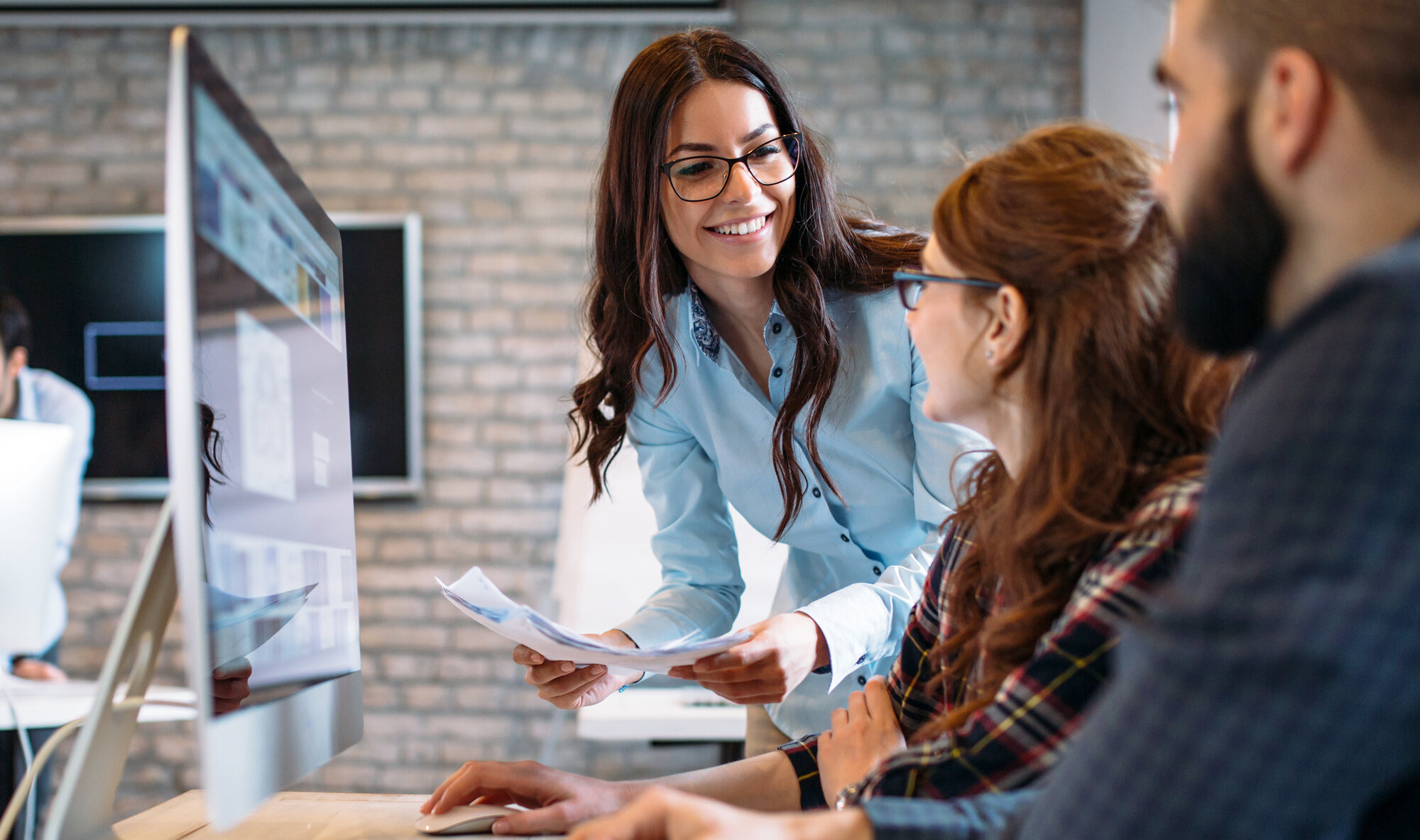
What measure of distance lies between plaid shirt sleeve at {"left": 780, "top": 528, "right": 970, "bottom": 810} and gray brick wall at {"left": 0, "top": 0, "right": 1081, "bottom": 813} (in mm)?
2273

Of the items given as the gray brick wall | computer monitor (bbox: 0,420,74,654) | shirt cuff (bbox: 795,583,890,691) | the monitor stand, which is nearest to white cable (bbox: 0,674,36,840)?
computer monitor (bbox: 0,420,74,654)

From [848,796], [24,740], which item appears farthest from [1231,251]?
[24,740]

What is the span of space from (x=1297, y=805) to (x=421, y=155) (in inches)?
126

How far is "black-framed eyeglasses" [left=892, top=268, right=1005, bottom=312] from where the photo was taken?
0.87 m

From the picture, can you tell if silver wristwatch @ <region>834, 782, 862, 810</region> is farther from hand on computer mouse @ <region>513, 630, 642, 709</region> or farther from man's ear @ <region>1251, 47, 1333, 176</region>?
man's ear @ <region>1251, 47, 1333, 176</region>

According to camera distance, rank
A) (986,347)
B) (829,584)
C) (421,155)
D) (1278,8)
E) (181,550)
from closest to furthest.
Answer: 1. (1278,8)
2. (181,550)
3. (986,347)
4. (829,584)
5. (421,155)

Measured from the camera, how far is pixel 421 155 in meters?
3.21

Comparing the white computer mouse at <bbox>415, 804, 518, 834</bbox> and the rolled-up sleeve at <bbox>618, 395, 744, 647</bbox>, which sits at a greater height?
the rolled-up sleeve at <bbox>618, 395, 744, 647</bbox>

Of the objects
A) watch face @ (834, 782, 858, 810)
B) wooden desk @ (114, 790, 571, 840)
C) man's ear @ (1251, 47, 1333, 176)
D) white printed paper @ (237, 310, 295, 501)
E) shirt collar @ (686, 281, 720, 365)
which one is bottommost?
wooden desk @ (114, 790, 571, 840)

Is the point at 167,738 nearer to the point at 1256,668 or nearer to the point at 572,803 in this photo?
the point at 572,803

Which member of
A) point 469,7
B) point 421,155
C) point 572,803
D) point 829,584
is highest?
point 469,7

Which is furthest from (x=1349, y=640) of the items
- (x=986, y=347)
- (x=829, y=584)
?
(x=829, y=584)

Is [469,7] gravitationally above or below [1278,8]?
above

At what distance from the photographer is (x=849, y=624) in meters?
1.19
